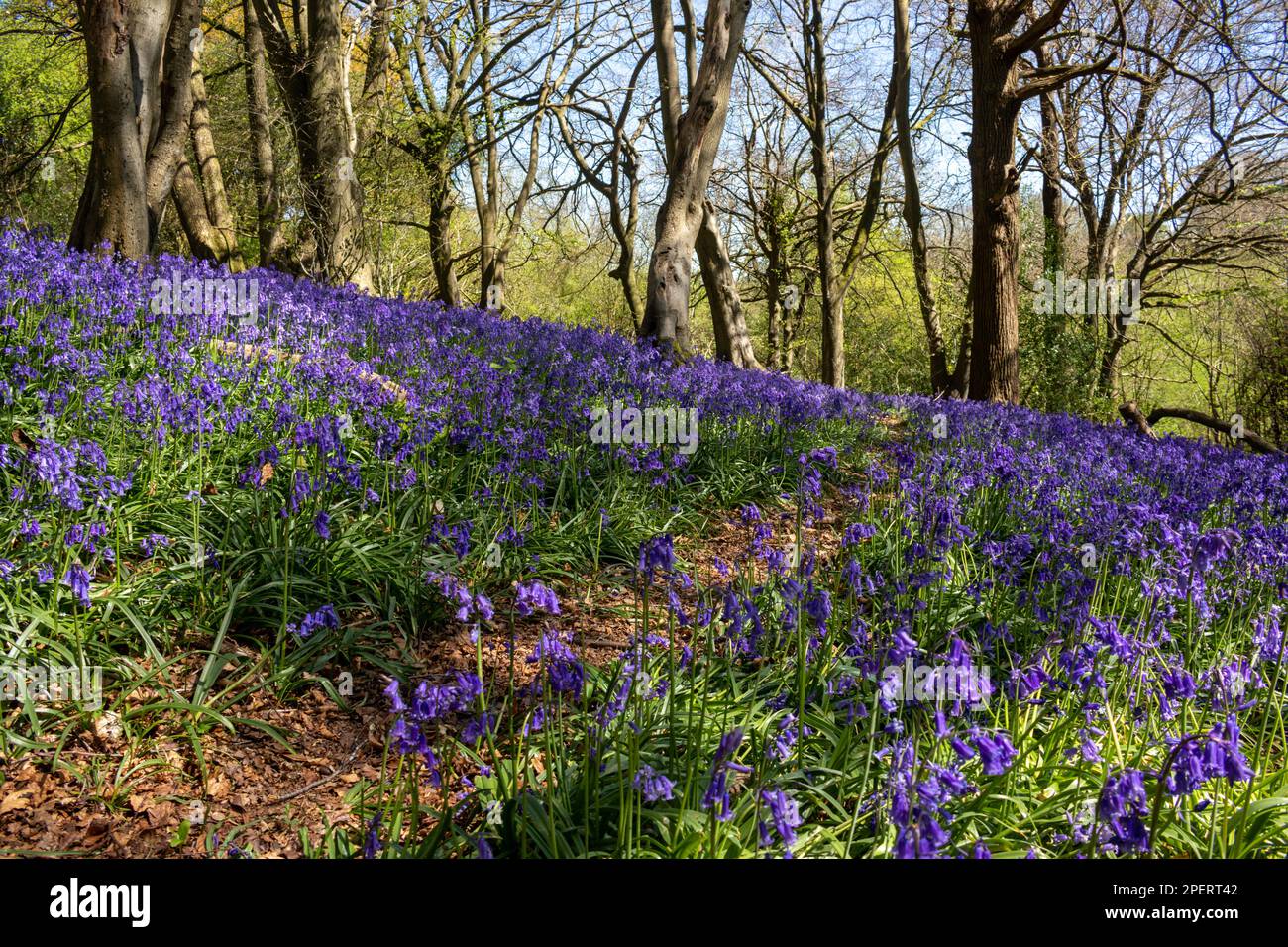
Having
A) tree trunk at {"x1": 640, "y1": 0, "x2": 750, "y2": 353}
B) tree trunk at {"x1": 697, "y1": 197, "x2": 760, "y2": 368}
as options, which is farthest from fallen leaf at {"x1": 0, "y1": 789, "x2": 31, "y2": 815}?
tree trunk at {"x1": 697, "y1": 197, "x2": 760, "y2": 368}

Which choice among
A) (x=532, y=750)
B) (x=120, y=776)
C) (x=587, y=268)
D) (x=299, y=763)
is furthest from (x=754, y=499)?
(x=587, y=268)

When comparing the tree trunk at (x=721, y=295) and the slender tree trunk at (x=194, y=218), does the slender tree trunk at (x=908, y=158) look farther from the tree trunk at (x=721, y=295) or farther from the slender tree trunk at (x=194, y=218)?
the slender tree trunk at (x=194, y=218)

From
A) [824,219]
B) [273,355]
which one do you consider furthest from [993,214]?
[273,355]

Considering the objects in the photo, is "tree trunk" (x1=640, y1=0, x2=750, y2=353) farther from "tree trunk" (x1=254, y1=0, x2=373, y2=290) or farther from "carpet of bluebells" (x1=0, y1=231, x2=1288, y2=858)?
"tree trunk" (x1=254, y1=0, x2=373, y2=290)

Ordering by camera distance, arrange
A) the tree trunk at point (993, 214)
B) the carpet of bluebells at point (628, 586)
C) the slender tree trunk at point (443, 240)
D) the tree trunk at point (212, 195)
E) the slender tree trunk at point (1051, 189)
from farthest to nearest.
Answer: the slender tree trunk at point (443, 240), the slender tree trunk at point (1051, 189), the tree trunk at point (212, 195), the tree trunk at point (993, 214), the carpet of bluebells at point (628, 586)

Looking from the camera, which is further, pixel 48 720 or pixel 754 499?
pixel 754 499

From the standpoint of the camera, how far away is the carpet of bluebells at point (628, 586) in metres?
2.04

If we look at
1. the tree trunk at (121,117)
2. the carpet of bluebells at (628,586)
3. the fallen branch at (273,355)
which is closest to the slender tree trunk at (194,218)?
the tree trunk at (121,117)

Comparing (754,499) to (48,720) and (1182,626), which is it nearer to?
(1182,626)

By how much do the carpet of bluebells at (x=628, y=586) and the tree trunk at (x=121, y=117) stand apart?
3.39 ft

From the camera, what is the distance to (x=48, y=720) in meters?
2.58

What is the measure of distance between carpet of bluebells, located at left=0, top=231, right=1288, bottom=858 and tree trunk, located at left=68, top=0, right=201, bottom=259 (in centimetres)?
103

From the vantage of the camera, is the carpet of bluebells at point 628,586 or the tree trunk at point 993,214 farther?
the tree trunk at point 993,214
